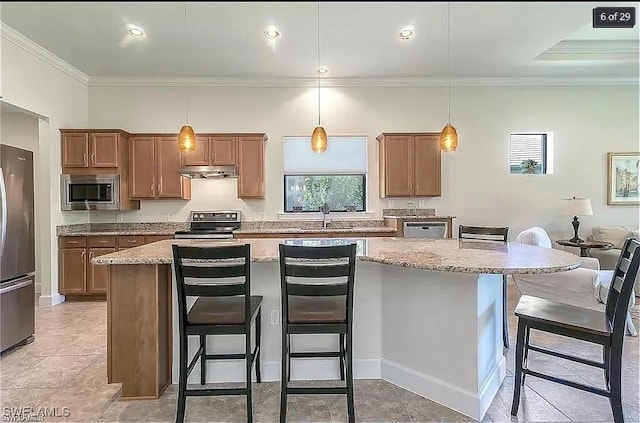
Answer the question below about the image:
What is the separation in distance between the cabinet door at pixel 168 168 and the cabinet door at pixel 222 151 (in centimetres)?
50

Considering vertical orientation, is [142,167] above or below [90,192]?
above

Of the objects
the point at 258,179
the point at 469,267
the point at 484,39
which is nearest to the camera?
the point at 469,267

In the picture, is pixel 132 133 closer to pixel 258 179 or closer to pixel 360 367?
pixel 258 179

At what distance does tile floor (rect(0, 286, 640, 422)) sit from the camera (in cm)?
211

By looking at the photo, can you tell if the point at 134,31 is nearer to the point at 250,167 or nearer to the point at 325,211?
the point at 250,167

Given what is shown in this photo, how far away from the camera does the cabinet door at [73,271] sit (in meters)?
4.64

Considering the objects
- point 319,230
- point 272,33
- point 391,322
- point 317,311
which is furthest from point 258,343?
point 272,33

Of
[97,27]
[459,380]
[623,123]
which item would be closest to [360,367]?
[459,380]

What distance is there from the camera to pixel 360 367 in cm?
255

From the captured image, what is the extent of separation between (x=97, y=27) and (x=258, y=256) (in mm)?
3263

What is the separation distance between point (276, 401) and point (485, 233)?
2184 mm

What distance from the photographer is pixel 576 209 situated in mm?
5020

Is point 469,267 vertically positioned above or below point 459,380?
above

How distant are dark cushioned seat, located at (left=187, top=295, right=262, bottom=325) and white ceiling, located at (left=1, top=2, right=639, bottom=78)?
90.9 inches
